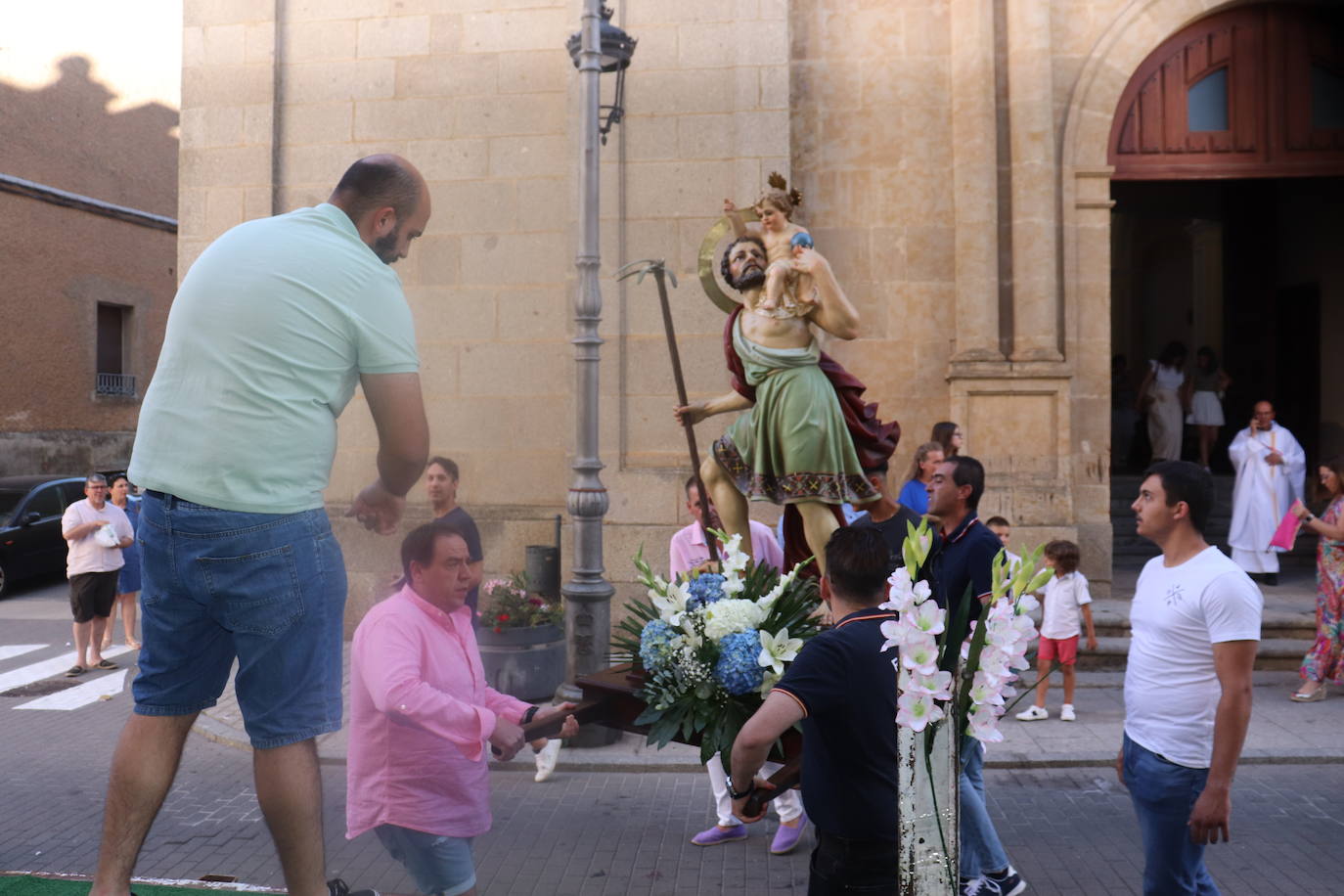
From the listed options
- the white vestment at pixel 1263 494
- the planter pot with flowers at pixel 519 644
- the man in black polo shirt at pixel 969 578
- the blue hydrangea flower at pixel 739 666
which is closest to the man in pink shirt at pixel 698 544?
the man in black polo shirt at pixel 969 578

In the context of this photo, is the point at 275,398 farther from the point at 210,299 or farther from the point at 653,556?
the point at 653,556

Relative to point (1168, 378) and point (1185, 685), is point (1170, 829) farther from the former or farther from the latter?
point (1168, 378)

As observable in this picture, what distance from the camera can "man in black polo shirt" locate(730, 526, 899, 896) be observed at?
305 centimetres

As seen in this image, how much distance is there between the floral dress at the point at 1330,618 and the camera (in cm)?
831

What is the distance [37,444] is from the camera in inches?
902

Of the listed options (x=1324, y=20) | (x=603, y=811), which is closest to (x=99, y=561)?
(x=603, y=811)

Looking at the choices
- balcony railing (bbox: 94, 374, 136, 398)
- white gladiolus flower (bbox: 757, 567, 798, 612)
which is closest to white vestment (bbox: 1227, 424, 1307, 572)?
white gladiolus flower (bbox: 757, 567, 798, 612)

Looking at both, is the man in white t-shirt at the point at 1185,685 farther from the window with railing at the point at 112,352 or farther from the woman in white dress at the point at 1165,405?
the window with railing at the point at 112,352

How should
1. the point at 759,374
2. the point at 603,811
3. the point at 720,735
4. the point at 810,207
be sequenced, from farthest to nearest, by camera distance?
the point at 810,207 → the point at 603,811 → the point at 759,374 → the point at 720,735

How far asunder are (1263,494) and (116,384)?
22670 mm

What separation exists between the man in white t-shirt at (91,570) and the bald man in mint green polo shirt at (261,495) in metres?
8.65

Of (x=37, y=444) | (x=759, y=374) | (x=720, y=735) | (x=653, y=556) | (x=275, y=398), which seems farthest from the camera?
(x=37, y=444)

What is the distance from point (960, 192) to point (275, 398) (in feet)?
30.2

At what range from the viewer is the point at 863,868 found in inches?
122
